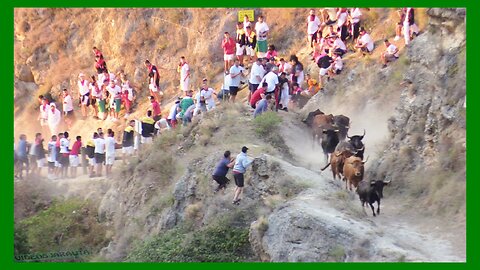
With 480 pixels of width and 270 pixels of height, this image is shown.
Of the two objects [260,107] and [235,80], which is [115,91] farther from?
[260,107]

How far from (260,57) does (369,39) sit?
144 inches

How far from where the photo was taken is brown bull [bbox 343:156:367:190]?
76.2 ft

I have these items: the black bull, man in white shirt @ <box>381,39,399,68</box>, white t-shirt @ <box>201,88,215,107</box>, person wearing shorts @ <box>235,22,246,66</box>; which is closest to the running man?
person wearing shorts @ <box>235,22,246,66</box>

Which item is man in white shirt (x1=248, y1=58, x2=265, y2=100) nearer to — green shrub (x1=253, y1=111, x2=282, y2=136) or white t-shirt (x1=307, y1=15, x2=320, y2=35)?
green shrub (x1=253, y1=111, x2=282, y2=136)

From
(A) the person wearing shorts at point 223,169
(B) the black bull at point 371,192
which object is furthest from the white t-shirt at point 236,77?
(B) the black bull at point 371,192

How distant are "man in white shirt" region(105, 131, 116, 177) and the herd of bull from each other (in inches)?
233

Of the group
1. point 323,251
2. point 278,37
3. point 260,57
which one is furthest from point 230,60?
point 323,251

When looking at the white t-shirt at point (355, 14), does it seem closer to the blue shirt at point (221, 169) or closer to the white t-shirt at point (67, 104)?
the blue shirt at point (221, 169)

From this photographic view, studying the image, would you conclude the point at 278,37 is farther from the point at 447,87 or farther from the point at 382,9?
the point at 447,87

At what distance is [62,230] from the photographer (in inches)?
1150

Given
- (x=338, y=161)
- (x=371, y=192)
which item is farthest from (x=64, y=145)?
(x=371, y=192)

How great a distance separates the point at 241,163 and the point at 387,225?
369 cm

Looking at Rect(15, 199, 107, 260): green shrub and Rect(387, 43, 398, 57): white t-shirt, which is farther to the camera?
Rect(387, 43, 398, 57): white t-shirt

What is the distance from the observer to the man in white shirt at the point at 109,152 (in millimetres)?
29328
